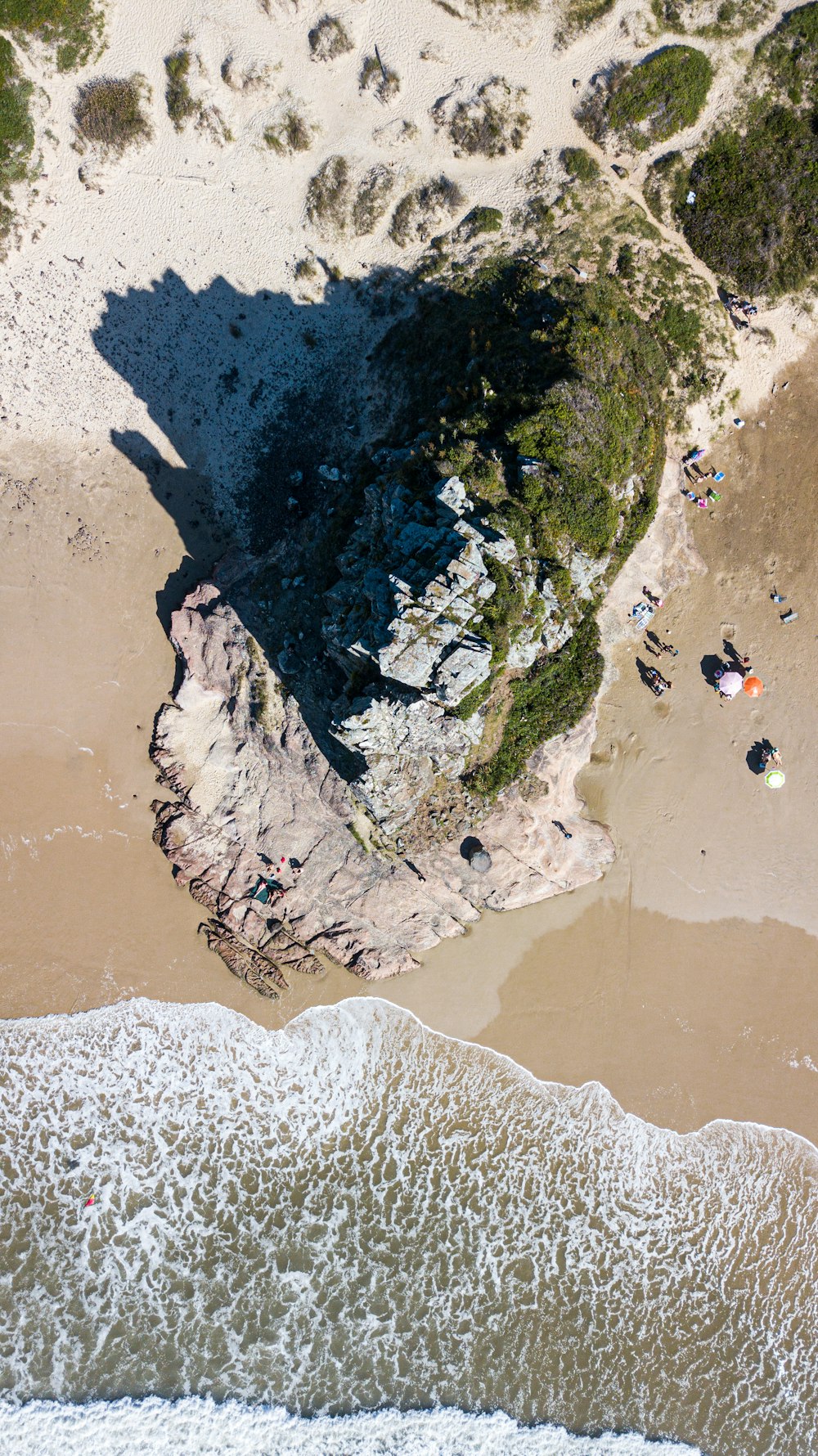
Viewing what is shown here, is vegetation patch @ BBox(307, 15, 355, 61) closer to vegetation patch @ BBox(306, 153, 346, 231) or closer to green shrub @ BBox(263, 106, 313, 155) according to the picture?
green shrub @ BBox(263, 106, 313, 155)

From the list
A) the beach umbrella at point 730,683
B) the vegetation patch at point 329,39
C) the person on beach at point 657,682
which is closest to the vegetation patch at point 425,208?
the vegetation patch at point 329,39

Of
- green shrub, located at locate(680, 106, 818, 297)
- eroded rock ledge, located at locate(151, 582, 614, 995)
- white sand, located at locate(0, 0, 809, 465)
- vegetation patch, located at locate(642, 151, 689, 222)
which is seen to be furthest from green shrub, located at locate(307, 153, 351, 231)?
eroded rock ledge, located at locate(151, 582, 614, 995)

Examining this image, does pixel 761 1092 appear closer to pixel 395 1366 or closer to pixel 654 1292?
pixel 654 1292

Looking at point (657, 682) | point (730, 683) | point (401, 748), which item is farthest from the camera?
point (657, 682)

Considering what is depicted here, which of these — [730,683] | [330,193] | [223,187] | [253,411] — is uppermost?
[330,193]

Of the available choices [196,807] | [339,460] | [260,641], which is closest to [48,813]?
[196,807]

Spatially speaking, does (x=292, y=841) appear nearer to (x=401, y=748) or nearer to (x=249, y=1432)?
(x=401, y=748)

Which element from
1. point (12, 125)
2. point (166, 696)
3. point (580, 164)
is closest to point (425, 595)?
point (166, 696)
